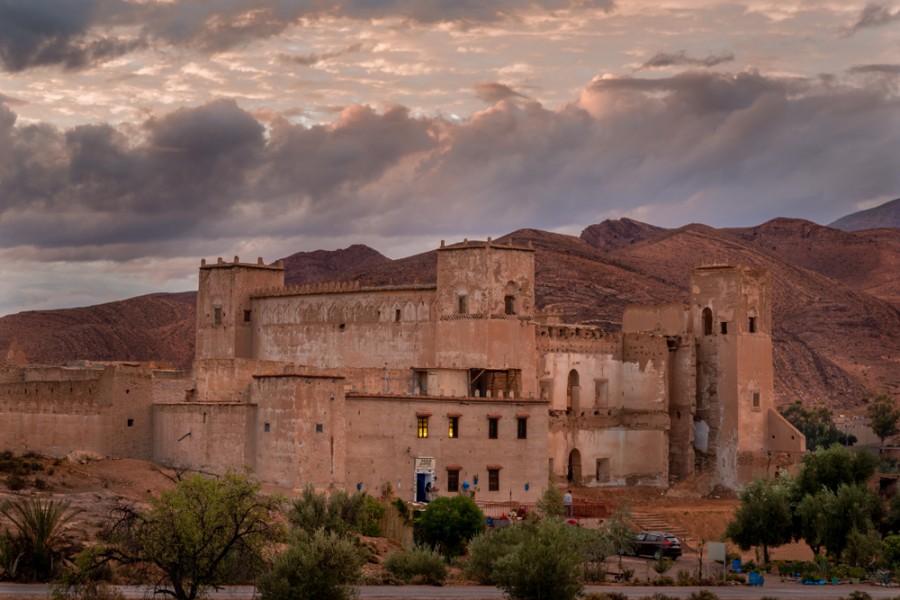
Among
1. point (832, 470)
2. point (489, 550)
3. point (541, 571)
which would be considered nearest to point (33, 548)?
point (489, 550)

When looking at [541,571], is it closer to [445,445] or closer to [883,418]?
[445,445]

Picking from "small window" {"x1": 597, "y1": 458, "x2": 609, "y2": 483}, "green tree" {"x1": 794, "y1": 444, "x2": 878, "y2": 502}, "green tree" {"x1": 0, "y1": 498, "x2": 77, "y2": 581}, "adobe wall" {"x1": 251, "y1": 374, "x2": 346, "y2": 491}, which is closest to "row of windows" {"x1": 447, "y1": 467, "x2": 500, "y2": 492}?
"adobe wall" {"x1": 251, "y1": 374, "x2": 346, "y2": 491}

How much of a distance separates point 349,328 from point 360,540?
62.5 ft

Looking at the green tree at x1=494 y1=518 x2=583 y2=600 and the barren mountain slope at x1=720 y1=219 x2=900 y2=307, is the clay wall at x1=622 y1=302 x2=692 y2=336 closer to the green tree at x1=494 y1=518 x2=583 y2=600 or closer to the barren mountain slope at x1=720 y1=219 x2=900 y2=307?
the green tree at x1=494 y1=518 x2=583 y2=600

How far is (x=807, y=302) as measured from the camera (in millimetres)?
120938

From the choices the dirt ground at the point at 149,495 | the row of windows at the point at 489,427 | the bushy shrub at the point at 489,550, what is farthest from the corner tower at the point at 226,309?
the bushy shrub at the point at 489,550

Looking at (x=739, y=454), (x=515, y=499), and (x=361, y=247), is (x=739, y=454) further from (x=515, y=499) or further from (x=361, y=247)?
(x=361, y=247)

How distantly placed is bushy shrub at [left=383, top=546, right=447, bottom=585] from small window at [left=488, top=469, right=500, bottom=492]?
10370 mm

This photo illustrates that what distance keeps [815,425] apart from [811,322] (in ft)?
100

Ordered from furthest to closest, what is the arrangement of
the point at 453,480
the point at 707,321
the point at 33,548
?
the point at 707,321 < the point at 453,480 < the point at 33,548

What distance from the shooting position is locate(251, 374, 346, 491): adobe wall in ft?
138

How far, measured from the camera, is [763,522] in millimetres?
44281

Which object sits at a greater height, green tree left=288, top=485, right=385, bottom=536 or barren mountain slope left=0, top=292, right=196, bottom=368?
barren mountain slope left=0, top=292, right=196, bottom=368

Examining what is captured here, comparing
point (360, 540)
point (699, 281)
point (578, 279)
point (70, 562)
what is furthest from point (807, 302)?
point (70, 562)
